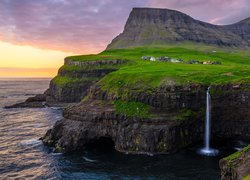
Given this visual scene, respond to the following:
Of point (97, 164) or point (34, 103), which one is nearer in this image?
point (97, 164)

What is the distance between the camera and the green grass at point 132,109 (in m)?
65.5

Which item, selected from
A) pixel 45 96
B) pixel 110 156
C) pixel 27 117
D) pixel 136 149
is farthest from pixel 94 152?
pixel 45 96

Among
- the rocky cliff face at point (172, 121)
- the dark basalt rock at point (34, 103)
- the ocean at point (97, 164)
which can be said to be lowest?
the ocean at point (97, 164)

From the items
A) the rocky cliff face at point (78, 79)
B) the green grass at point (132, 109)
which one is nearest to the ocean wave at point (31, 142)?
the green grass at point (132, 109)

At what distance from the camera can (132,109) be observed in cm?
6744

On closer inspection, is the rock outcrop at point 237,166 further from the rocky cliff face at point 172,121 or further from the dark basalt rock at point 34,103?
the dark basalt rock at point 34,103

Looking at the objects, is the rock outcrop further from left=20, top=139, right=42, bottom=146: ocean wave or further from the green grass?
left=20, top=139, right=42, bottom=146: ocean wave

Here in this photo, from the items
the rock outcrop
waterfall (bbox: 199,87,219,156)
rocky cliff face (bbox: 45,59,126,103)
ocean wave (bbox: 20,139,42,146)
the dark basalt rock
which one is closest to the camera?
the rock outcrop

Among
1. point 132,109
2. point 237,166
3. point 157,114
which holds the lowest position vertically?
point 237,166

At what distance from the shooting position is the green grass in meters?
65.5

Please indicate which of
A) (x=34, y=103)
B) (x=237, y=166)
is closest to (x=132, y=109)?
(x=237, y=166)

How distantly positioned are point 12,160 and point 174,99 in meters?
33.8

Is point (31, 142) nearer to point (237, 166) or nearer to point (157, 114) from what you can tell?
point (157, 114)

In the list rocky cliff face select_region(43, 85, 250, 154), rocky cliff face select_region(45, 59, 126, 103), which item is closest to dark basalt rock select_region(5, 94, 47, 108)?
rocky cliff face select_region(45, 59, 126, 103)
